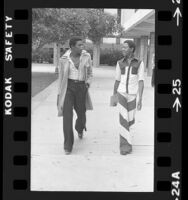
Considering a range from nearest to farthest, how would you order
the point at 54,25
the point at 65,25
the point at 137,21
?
the point at 65,25
the point at 54,25
the point at 137,21

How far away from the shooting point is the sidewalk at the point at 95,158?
179 inches

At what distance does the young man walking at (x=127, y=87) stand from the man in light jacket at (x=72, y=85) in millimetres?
377

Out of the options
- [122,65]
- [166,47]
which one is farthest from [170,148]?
[122,65]

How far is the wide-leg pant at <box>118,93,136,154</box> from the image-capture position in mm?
5758

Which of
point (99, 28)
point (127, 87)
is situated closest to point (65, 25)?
point (99, 28)

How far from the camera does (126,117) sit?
589 cm

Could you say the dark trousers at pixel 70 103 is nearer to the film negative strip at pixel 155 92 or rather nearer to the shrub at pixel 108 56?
the shrub at pixel 108 56

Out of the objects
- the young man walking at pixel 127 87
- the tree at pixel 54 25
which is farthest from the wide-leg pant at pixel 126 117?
the tree at pixel 54 25

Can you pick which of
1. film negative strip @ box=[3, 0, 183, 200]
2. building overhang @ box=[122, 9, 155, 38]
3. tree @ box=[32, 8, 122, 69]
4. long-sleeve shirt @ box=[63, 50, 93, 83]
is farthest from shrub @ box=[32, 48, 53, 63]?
long-sleeve shirt @ box=[63, 50, 93, 83]

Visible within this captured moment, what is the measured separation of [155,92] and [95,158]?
2425 mm

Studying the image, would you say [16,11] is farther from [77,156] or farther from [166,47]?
[77,156]

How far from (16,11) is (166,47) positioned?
38.6 inches

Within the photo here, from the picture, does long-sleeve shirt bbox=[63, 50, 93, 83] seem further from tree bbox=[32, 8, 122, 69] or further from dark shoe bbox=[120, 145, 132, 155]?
dark shoe bbox=[120, 145, 132, 155]

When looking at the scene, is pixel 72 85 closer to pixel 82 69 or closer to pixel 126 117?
pixel 82 69
